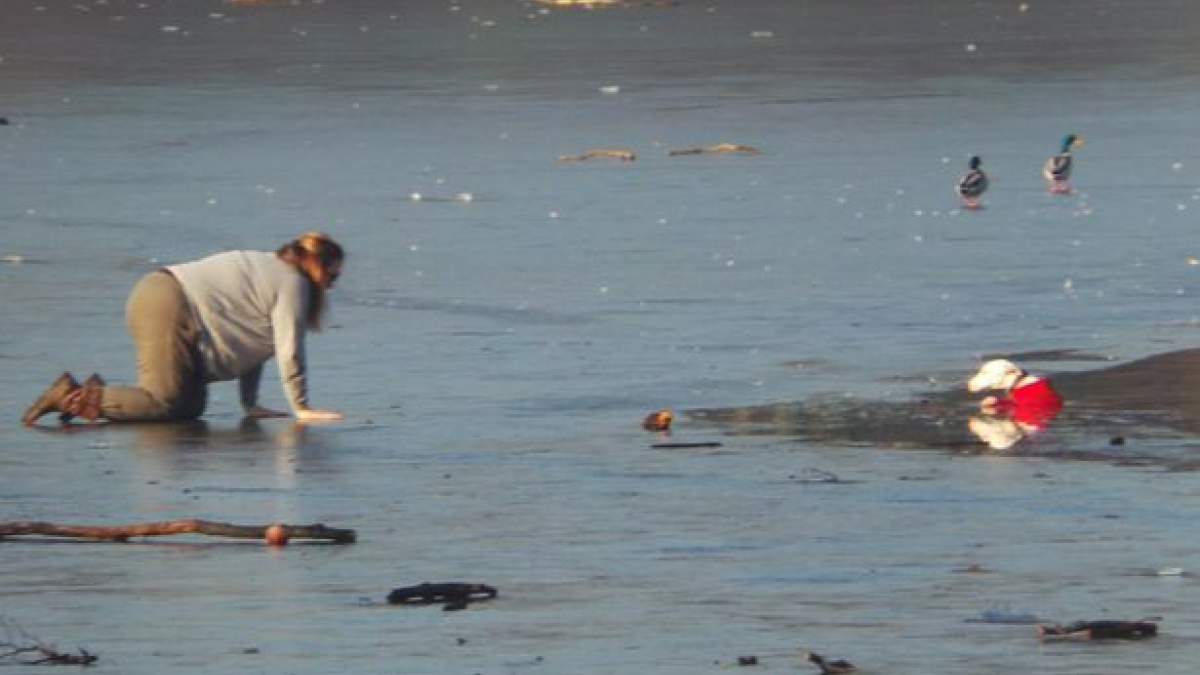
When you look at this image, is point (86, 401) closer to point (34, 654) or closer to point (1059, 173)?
point (34, 654)

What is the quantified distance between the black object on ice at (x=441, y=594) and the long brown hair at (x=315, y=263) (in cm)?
469

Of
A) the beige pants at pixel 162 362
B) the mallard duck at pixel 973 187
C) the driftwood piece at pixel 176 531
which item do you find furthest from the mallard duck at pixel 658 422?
the mallard duck at pixel 973 187

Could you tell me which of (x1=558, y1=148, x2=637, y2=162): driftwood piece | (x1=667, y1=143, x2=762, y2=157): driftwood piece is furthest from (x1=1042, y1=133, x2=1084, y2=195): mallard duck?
(x1=558, y1=148, x2=637, y2=162): driftwood piece

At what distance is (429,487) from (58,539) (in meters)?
1.58

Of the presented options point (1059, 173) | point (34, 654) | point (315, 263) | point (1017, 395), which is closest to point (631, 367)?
point (315, 263)

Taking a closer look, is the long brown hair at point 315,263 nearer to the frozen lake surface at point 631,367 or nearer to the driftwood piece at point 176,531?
the frozen lake surface at point 631,367

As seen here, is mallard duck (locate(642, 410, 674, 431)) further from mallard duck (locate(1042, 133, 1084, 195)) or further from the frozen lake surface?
mallard duck (locate(1042, 133, 1084, 195))

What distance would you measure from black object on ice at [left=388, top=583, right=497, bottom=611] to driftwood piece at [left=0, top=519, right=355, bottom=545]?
3.48ft

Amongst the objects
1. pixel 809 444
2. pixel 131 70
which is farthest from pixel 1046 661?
pixel 131 70

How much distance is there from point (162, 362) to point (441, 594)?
469 cm

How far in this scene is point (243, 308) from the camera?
14.9 m

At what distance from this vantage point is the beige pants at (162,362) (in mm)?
14609

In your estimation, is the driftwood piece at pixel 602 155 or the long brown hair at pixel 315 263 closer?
the long brown hair at pixel 315 263

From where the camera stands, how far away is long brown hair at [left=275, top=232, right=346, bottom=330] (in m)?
14.8
